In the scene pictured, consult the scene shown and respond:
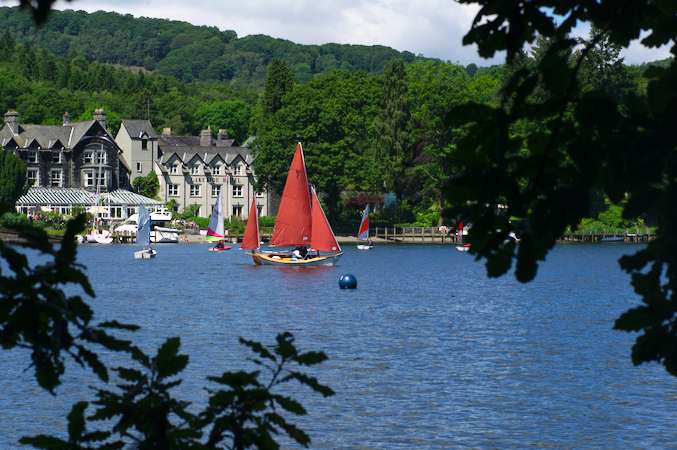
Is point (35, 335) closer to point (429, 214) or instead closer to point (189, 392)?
point (189, 392)

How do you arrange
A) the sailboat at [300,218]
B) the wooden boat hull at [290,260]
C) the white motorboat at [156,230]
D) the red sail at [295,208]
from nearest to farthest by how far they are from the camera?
1. the red sail at [295,208]
2. the sailboat at [300,218]
3. the wooden boat hull at [290,260]
4. the white motorboat at [156,230]

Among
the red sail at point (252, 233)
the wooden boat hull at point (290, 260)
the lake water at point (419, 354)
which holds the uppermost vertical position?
the red sail at point (252, 233)

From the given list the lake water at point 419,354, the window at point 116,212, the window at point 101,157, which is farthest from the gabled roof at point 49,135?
the lake water at point 419,354

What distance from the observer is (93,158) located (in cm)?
12738

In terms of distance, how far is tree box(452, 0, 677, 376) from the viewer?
16.0 feet

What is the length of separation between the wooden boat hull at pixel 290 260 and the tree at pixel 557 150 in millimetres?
72567

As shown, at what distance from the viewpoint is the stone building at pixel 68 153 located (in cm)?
12469

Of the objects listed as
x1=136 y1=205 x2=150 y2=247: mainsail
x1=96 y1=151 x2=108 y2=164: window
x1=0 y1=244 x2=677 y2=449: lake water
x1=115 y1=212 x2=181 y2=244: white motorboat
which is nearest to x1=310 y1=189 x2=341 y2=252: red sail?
x1=0 y1=244 x2=677 y2=449: lake water

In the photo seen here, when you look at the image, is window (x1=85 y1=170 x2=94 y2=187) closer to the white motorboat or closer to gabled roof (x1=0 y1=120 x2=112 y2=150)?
gabled roof (x1=0 y1=120 x2=112 y2=150)

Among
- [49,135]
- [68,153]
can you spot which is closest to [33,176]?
[68,153]

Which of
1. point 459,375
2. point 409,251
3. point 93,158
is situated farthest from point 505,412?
point 93,158

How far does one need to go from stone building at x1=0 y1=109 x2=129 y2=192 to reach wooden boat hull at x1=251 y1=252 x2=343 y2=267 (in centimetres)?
4805

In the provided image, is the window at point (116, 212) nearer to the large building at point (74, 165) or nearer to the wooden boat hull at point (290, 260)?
the large building at point (74, 165)

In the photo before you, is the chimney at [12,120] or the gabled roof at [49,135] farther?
the gabled roof at [49,135]
